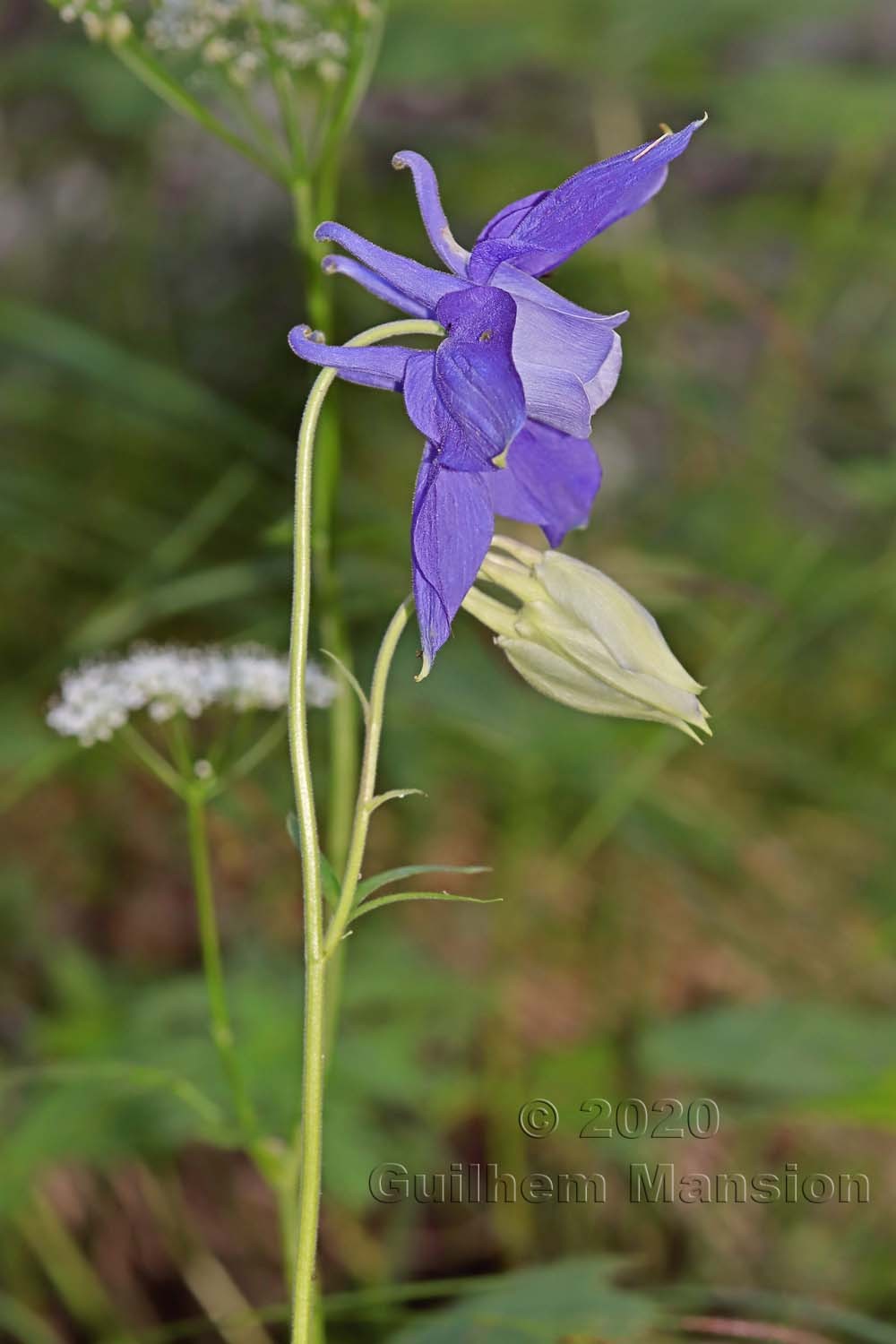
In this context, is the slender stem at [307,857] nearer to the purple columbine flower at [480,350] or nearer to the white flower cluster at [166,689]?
the purple columbine flower at [480,350]

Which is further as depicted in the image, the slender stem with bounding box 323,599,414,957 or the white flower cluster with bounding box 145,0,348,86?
the white flower cluster with bounding box 145,0,348,86

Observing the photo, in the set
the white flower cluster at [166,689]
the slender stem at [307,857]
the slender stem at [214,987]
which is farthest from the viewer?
the white flower cluster at [166,689]

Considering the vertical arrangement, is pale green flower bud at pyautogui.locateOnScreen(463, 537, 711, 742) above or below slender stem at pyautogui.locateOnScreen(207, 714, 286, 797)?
below

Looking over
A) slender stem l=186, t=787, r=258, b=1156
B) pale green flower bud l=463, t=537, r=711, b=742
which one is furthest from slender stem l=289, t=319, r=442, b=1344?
slender stem l=186, t=787, r=258, b=1156

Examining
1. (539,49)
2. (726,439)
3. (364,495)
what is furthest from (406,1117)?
(539,49)

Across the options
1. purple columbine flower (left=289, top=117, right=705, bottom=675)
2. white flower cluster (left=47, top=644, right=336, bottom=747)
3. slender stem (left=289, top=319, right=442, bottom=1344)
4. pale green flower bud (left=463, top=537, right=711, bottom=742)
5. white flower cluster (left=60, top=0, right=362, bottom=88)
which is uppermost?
white flower cluster (left=60, top=0, right=362, bottom=88)

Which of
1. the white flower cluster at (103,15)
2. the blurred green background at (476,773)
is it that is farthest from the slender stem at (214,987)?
the white flower cluster at (103,15)

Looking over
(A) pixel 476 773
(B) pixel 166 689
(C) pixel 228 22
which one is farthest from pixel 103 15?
(A) pixel 476 773

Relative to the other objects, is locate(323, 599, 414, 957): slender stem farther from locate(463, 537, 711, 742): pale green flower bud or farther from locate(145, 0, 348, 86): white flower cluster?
locate(145, 0, 348, 86): white flower cluster
